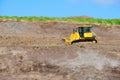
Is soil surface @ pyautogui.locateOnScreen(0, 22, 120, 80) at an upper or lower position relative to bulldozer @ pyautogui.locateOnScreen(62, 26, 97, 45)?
lower

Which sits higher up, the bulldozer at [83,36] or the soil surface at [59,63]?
the bulldozer at [83,36]

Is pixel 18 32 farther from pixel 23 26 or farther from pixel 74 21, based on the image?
pixel 74 21

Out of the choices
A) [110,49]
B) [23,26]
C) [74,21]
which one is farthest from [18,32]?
[110,49]

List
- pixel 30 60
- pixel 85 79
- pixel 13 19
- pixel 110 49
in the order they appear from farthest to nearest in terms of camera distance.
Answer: pixel 13 19 → pixel 110 49 → pixel 30 60 → pixel 85 79

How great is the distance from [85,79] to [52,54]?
134 inches

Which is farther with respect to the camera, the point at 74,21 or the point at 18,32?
the point at 74,21

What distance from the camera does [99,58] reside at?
79.4 ft

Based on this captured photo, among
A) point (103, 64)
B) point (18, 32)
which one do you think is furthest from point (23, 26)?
point (103, 64)

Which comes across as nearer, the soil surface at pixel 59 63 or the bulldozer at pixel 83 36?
the soil surface at pixel 59 63

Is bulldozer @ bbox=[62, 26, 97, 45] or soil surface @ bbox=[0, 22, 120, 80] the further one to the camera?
bulldozer @ bbox=[62, 26, 97, 45]

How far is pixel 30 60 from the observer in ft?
76.7

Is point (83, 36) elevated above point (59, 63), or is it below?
above

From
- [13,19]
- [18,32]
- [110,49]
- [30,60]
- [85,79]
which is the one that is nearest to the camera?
[85,79]

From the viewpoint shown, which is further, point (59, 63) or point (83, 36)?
point (83, 36)
